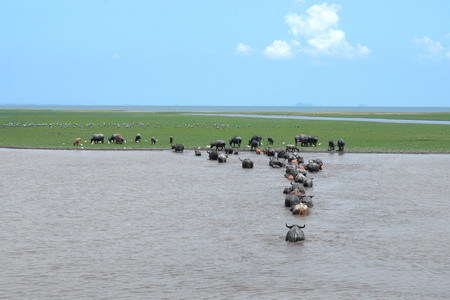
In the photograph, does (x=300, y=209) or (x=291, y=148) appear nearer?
(x=300, y=209)

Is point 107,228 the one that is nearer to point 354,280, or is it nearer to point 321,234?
point 321,234

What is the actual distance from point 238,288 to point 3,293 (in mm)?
5670

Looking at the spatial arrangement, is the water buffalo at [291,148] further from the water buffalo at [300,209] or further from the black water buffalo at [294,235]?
the black water buffalo at [294,235]

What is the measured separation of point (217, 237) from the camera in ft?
61.8

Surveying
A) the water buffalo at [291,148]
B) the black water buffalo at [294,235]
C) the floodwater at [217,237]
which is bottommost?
the floodwater at [217,237]

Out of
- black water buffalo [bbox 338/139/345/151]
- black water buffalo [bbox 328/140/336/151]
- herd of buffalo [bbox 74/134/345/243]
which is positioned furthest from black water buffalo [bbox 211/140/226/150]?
black water buffalo [bbox 338/139/345/151]

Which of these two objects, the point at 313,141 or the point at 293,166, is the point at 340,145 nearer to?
the point at 313,141

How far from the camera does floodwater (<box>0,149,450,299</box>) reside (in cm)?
1391

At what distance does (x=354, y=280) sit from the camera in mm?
14398

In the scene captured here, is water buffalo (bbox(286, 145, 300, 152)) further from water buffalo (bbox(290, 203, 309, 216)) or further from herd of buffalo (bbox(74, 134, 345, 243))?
water buffalo (bbox(290, 203, 309, 216))

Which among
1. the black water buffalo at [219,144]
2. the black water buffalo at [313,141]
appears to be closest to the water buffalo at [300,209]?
the black water buffalo at [219,144]

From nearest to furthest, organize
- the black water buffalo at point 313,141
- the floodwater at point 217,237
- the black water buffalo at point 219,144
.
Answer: the floodwater at point 217,237 < the black water buffalo at point 219,144 < the black water buffalo at point 313,141

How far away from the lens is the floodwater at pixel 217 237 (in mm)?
13914

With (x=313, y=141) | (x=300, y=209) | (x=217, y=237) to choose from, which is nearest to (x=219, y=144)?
(x=313, y=141)
